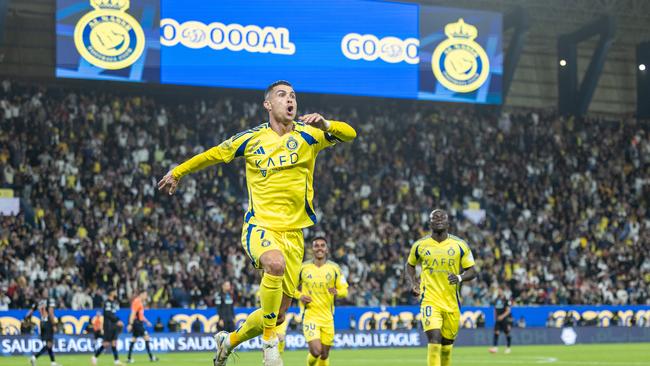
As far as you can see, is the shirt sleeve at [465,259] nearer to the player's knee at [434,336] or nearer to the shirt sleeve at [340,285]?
the player's knee at [434,336]

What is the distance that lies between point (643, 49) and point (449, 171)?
15.9m

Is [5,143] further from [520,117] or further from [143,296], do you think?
[520,117]

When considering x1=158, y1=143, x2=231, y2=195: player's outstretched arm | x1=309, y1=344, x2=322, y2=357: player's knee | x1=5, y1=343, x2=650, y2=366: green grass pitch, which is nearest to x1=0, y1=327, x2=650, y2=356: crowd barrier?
x1=5, y1=343, x2=650, y2=366: green grass pitch

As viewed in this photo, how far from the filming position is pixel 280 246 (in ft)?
37.4

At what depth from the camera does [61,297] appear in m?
33.0

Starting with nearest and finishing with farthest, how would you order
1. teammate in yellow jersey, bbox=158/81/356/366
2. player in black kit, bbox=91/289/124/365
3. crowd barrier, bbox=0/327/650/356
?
teammate in yellow jersey, bbox=158/81/356/366 < player in black kit, bbox=91/289/124/365 < crowd barrier, bbox=0/327/650/356

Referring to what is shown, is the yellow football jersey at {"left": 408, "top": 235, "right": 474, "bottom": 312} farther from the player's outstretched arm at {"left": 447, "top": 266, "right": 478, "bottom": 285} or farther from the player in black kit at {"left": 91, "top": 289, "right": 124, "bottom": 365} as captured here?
the player in black kit at {"left": 91, "top": 289, "right": 124, "bottom": 365}

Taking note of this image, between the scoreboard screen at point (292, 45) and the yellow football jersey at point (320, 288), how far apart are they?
18593 millimetres

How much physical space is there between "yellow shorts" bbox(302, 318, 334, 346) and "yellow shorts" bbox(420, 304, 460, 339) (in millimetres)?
2620

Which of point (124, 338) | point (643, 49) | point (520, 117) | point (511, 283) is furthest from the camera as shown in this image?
point (643, 49)

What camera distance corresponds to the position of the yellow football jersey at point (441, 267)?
1709cm

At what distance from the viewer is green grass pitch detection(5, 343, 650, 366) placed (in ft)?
87.1

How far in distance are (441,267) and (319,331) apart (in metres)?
3.08

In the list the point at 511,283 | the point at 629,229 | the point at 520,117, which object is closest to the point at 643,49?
the point at 520,117
